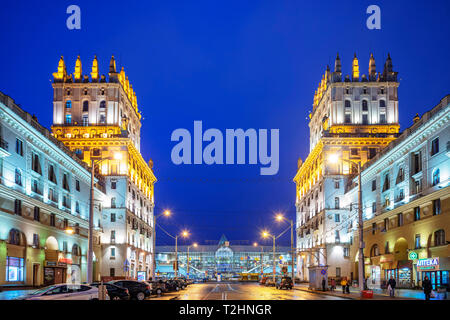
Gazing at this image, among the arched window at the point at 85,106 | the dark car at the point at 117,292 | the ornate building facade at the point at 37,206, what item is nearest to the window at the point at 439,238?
the dark car at the point at 117,292

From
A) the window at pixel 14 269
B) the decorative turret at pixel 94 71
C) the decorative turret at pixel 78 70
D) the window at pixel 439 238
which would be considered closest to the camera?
the window at pixel 14 269

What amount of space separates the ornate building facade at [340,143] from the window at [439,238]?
3647 cm

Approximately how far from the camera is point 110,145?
95500 mm

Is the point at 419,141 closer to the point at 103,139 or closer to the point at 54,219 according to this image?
the point at 54,219

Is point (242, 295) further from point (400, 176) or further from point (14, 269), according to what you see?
point (400, 176)

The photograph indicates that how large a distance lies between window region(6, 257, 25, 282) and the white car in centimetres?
1879

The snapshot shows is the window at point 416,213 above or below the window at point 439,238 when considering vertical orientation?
above

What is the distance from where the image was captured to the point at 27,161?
53.2 meters

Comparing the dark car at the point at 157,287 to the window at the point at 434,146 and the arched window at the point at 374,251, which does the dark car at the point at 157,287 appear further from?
the window at the point at 434,146

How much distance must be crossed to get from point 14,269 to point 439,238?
37341mm

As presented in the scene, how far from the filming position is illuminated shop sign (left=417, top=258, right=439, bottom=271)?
48.9 metres

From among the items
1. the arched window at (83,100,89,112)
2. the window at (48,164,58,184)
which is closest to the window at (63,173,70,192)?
the window at (48,164,58,184)

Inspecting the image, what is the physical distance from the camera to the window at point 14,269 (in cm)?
4738

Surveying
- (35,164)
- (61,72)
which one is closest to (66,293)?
(35,164)
